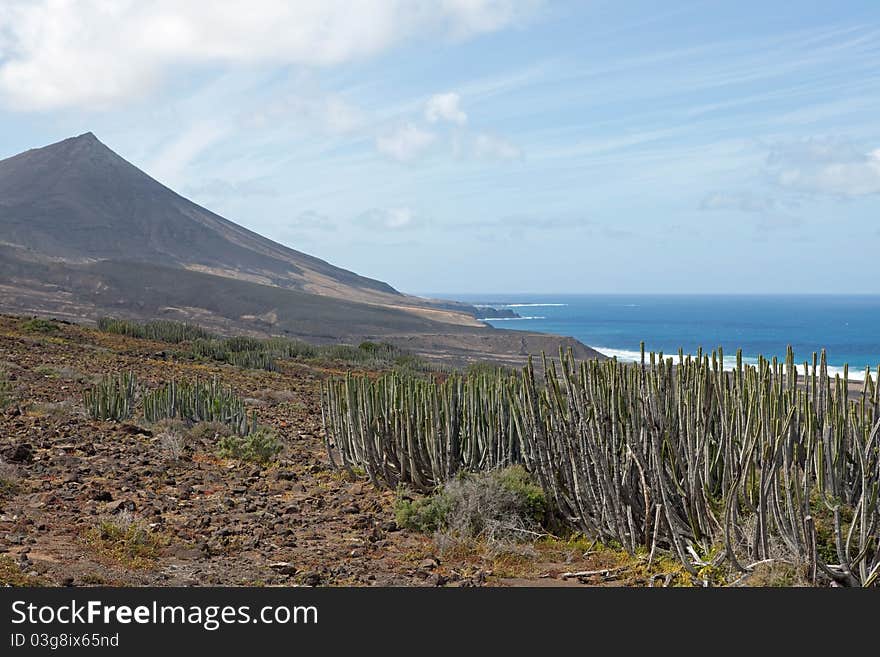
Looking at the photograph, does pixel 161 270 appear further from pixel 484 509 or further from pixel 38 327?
pixel 484 509

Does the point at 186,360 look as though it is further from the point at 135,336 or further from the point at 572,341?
the point at 572,341

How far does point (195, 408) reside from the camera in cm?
1338

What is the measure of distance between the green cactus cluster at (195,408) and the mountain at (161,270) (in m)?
43.7

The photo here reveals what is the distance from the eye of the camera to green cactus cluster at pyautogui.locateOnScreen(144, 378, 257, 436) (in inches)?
514

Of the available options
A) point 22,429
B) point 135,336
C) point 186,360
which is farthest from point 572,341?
point 22,429

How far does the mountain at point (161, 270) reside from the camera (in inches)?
2544

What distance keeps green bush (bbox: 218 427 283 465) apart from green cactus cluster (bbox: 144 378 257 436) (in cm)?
161

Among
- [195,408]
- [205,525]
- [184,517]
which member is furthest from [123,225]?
[205,525]

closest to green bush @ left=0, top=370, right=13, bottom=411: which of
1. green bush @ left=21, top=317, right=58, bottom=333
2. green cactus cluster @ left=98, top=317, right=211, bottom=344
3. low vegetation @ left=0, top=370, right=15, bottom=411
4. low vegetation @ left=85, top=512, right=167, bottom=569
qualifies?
low vegetation @ left=0, top=370, right=15, bottom=411

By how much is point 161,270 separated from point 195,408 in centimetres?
6890

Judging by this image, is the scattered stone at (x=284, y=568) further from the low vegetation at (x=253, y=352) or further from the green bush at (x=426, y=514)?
the low vegetation at (x=253, y=352)

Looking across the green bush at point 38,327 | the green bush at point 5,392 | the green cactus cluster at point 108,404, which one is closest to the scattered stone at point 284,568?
the green cactus cluster at point 108,404

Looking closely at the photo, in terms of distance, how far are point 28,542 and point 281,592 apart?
7.88ft

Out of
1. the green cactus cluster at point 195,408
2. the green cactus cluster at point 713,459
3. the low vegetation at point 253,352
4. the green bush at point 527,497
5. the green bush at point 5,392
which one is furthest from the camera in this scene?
the low vegetation at point 253,352
